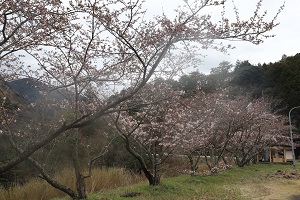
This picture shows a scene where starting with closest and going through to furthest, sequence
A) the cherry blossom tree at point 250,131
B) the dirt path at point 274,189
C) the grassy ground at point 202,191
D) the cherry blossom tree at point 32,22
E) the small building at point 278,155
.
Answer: the cherry blossom tree at point 32,22 → the grassy ground at point 202,191 → the dirt path at point 274,189 → the cherry blossom tree at point 250,131 → the small building at point 278,155

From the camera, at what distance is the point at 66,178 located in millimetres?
11086

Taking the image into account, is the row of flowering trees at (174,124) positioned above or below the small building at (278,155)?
above

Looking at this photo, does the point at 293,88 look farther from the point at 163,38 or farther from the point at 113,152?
the point at 163,38

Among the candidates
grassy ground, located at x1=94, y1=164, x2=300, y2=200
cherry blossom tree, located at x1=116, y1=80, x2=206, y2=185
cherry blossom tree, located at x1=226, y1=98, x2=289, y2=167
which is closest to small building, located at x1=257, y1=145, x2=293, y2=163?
cherry blossom tree, located at x1=226, y1=98, x2=289, y2=167

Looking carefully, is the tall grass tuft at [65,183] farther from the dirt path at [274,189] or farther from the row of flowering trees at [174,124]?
the dirt path at [274,189]

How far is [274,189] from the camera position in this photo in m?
12.8

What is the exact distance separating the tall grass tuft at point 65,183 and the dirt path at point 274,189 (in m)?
4.58

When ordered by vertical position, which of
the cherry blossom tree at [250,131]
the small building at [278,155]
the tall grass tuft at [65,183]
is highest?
the cherry blossom tree at [250,131]

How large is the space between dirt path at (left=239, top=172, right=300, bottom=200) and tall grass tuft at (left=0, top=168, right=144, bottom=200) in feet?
15.0

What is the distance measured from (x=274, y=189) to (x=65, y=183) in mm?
8098

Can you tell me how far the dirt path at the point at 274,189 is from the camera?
11.0 metres

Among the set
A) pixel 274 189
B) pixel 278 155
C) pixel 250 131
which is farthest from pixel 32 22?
pixel 278 155

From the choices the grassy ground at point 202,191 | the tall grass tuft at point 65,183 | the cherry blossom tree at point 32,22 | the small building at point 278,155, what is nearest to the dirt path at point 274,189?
the grassy ground at point 202,191

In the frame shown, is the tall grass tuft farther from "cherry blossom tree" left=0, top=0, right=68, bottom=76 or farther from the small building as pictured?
the small building
